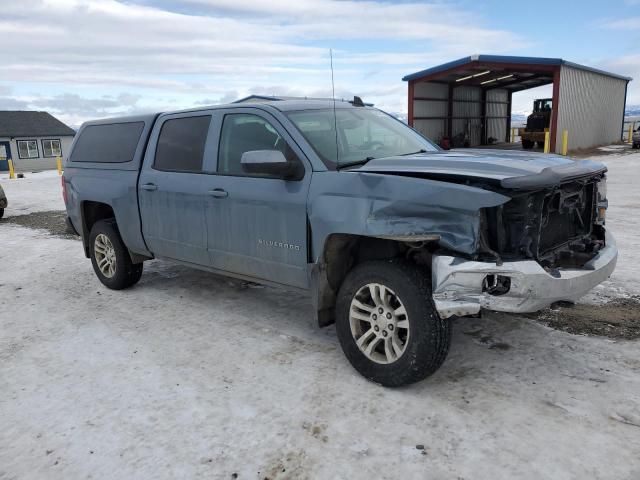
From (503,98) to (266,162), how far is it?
36.9 meters

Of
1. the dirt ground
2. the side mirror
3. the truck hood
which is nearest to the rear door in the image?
the side mirror

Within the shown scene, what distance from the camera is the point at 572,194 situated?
3711mm

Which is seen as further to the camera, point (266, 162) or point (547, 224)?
point (266, 162)

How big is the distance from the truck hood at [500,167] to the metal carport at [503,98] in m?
21.7

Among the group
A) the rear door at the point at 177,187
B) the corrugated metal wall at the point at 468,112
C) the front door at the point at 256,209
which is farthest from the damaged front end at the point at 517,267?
the corrugated metal wall at the point at 468,112

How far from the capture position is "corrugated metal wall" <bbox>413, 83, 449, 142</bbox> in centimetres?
2869

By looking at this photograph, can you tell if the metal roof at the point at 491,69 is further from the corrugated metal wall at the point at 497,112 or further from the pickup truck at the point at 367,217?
the pickup truck at the point at 367,217

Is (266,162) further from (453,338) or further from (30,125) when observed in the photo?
(30,125)

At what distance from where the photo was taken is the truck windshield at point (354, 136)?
4113 mm

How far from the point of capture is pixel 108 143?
19.3 feet

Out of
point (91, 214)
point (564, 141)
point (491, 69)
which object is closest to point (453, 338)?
point (91, 214)

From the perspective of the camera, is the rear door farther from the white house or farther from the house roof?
the house roof

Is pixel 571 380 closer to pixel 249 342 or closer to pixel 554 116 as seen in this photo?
pixel 249 342

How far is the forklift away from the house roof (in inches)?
1317
